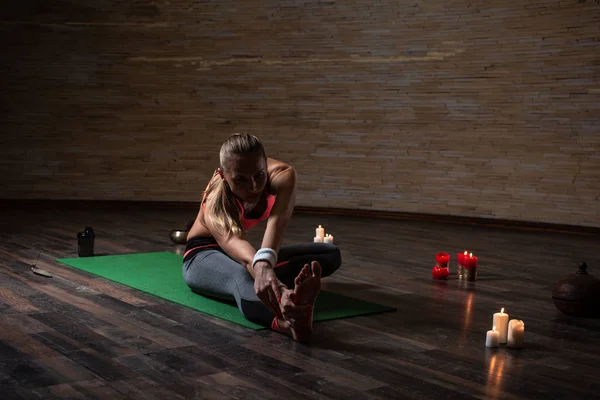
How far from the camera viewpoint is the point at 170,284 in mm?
3863

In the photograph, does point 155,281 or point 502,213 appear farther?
point 502,213

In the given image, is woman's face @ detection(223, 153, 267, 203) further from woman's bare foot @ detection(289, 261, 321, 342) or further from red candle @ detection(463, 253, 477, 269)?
red candle @ detection(463, 253, 477, 269)

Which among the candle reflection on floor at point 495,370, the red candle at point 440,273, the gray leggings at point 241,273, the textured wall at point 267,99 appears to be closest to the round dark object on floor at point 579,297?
the candle reflection on floor at point 495,370

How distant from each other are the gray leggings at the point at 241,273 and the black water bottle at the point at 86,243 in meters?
1.28

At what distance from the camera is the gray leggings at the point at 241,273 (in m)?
3.02

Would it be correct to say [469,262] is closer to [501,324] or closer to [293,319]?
[501,324]

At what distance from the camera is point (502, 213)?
23.7 feet

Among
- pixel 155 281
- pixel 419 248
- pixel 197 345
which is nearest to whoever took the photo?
pixel 197 345

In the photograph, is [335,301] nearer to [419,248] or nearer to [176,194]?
[419,248]

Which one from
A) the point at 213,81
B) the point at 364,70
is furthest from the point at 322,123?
the point at 213,81

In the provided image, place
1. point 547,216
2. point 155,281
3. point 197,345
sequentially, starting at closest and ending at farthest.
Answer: point 197,345 → point 155,281 → point 547,216

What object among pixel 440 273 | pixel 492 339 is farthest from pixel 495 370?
pixel 440 273

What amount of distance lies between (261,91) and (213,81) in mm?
526

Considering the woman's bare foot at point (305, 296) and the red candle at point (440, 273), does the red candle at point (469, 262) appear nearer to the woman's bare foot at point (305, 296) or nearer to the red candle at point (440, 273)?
the red candle at point (440, 273)
